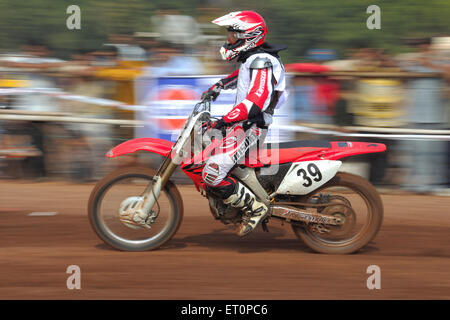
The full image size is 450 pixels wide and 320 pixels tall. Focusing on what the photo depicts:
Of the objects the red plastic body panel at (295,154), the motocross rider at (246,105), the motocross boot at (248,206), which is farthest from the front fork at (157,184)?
the red plastic body panel at (295,154)

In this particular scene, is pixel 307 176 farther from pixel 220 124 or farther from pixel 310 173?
pixel 220 124

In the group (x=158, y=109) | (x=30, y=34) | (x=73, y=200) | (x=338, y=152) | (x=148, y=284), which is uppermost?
(x=30, y=34)

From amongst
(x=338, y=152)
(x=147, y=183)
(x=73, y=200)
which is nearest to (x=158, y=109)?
(x=73, y=200)

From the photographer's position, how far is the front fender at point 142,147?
513 centimetres

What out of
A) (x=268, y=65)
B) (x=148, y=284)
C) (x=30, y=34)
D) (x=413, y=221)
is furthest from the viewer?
(x=30, y=34)

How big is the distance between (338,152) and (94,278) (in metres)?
2.25

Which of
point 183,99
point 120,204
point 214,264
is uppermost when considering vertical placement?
point 183,99

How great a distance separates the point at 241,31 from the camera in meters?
5.06

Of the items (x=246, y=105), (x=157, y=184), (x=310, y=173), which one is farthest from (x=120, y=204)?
(x=310, y=173)

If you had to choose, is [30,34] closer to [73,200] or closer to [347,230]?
[73,200]

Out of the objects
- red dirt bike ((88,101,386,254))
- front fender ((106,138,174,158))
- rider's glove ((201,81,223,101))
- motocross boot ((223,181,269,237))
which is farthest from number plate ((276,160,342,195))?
front fender ((106,138,174,158))

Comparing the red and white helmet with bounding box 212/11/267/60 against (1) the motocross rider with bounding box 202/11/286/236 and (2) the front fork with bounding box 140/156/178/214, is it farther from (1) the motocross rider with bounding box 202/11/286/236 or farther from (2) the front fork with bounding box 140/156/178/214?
(2) the front fork with bounding box 140/156/178/214

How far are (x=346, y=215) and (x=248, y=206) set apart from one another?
2.81 feet

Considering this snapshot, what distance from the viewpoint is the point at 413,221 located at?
6824 millimetres
